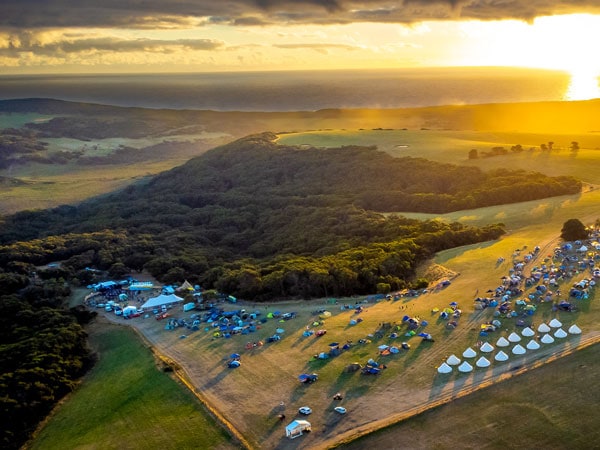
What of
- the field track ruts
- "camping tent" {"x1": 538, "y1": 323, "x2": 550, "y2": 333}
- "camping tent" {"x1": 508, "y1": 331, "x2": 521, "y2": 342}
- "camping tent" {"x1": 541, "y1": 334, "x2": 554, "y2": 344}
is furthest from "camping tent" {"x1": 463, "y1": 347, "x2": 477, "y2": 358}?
"camping tent" {"x1": 538, "y1": 323, "x2": 550, "y2": 333}

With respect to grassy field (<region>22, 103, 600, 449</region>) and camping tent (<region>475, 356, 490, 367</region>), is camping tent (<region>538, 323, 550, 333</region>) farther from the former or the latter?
camping tent (<region>475, 356, 490, 367</region>)

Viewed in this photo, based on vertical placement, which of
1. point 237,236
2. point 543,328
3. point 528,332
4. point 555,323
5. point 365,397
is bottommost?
point 237,236

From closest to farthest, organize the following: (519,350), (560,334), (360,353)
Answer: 1. (519,350)
2. (560,334)
3. (360,353)

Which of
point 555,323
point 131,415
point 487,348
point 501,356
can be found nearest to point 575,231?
point 555,323

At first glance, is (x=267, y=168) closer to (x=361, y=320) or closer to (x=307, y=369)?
(x=361, y=320)

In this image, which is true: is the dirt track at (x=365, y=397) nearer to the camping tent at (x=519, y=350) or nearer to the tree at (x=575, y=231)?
the camping tent at (x=519, y=350)

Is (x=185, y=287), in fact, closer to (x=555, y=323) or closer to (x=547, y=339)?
(x=547, y=339)
